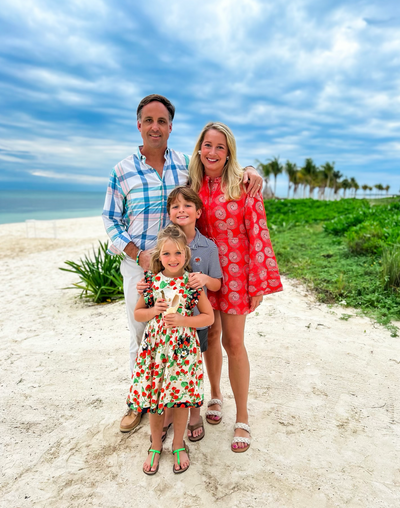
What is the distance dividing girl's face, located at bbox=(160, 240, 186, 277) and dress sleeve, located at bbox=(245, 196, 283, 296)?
0.58 meters

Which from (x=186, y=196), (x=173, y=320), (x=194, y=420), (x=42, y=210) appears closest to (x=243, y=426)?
(x=194, y=420)

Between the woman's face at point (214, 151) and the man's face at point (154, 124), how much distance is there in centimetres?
40

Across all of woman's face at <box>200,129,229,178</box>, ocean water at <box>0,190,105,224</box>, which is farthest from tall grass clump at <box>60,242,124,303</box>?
ocean water at <box>0,190,105,224</box>

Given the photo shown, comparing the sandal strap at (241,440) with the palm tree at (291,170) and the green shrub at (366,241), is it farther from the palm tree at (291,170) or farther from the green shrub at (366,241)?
the palm tree at (291,170)

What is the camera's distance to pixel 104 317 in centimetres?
579

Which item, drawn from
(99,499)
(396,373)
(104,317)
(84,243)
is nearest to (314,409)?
(396,373)

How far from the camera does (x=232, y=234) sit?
8.60 ft

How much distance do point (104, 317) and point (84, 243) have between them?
8.96 m

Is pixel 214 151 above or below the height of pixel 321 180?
below

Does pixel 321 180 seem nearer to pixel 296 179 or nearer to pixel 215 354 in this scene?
pixel 296 179

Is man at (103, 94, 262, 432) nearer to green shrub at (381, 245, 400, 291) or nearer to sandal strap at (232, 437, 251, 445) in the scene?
sandal strap at (232, 437, 251, 445)

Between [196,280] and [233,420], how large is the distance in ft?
5.06

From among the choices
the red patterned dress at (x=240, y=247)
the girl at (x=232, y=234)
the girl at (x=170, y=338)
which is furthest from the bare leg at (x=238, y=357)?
the girl at (x=170, y=338)

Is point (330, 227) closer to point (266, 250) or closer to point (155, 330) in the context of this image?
point (266, 250)
